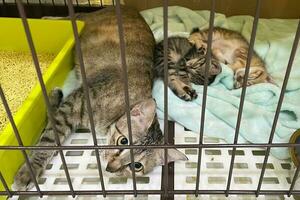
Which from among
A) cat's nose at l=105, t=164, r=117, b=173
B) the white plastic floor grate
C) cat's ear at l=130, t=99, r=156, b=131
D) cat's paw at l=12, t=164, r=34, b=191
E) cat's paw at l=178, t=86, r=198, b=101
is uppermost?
cat's ear at l=130, t=99, r=156, b=131

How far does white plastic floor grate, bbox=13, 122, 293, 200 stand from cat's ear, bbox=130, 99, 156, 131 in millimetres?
145

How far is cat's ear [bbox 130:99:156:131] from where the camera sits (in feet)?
3.37

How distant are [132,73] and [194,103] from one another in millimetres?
250

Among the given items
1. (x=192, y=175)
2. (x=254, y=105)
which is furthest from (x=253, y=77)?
(x=192, y=175)

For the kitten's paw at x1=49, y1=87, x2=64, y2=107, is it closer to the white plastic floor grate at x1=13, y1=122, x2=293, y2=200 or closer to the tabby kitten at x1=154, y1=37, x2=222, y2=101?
the white plastic floor grate at x1=13, y1=122, x2=293, y2=200

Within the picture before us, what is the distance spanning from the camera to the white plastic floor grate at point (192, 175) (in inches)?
39.8

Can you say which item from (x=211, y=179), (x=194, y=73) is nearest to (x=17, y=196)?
(x=211, y=179)

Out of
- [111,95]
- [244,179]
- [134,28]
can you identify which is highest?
[134,28]

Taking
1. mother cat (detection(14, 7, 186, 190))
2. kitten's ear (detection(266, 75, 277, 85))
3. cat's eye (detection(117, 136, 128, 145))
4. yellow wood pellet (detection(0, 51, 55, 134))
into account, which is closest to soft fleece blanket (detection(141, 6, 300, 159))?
kitten's ear (detection(266, 75, 277, 85))

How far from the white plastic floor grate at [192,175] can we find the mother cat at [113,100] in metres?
0.04

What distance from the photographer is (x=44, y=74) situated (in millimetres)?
1250

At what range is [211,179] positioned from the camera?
3.39ft

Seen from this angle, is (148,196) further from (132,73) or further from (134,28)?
(134,28)

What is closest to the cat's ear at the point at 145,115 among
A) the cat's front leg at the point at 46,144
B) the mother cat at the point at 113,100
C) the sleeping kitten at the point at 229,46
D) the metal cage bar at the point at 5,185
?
the mother cat at the point at 113,100
